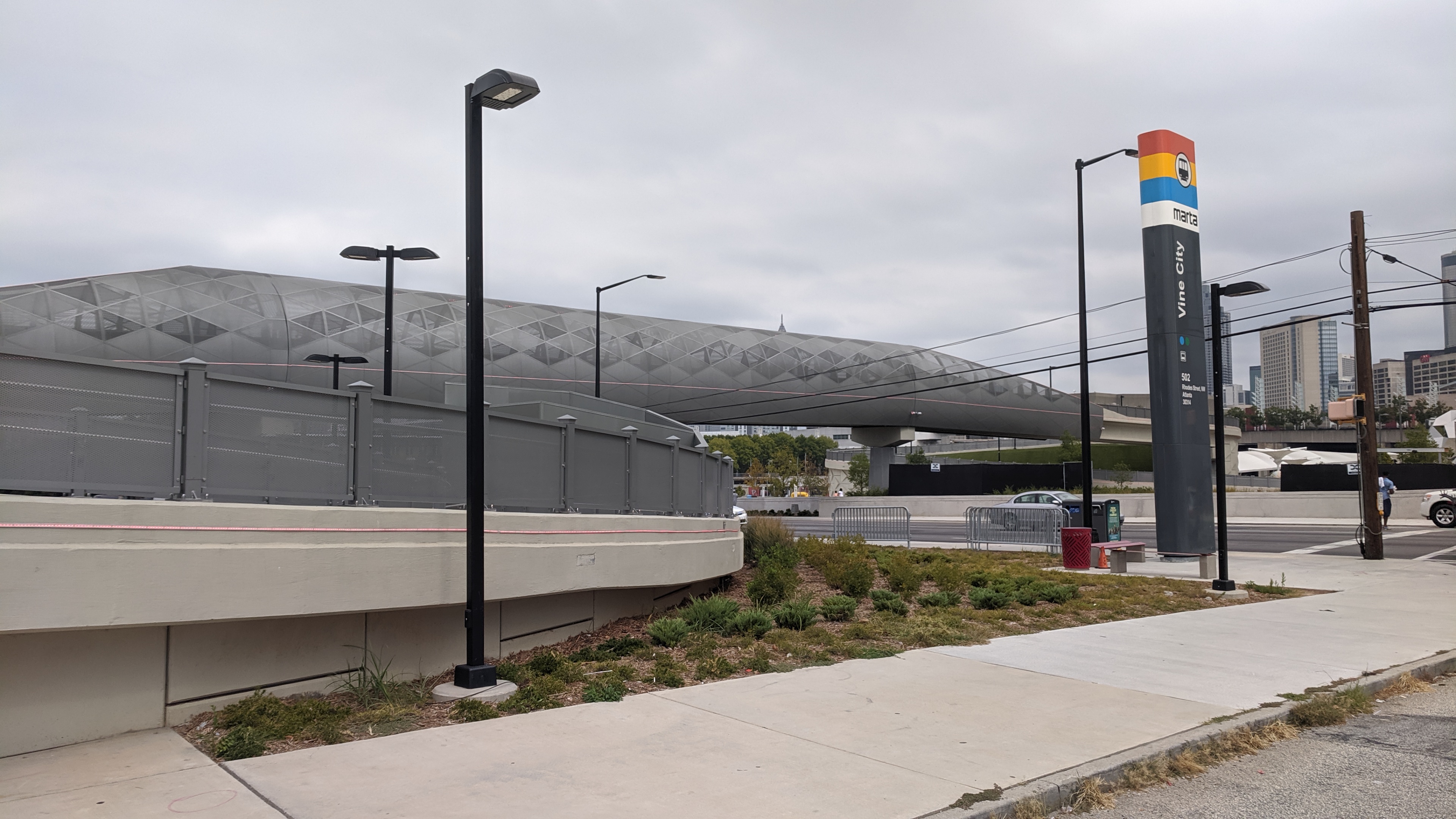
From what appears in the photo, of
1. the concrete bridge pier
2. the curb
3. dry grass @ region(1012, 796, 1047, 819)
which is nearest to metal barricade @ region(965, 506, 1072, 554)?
the curb

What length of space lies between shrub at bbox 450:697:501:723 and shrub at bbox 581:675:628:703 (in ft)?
2.51

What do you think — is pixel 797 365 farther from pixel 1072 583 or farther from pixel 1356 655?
pixel 1356 655

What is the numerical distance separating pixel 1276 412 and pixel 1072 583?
573 ft

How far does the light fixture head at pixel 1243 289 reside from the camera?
17125 millimetres

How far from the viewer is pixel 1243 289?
17250 mm

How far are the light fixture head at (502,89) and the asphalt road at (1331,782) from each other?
22.7ft

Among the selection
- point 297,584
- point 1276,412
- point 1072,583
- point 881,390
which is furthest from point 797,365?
point 1276,412

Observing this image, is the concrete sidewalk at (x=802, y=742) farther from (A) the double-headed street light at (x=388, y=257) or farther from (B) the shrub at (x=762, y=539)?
(A) the double-headed street light at (x=388, y=257)

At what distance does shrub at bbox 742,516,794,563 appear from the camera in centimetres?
1861

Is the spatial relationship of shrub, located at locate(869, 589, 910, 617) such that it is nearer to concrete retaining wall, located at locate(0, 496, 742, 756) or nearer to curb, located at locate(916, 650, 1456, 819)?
concrete retaining wall, located at locate(0, 496, 742, 756)

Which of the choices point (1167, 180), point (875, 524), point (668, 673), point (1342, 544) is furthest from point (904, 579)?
point (1342, 544)

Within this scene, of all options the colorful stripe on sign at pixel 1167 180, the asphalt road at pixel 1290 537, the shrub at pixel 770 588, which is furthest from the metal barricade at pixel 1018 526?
the shrub at pixel 770 588

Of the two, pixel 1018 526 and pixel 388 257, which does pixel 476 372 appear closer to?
pixel 388 257

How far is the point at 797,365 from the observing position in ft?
202
